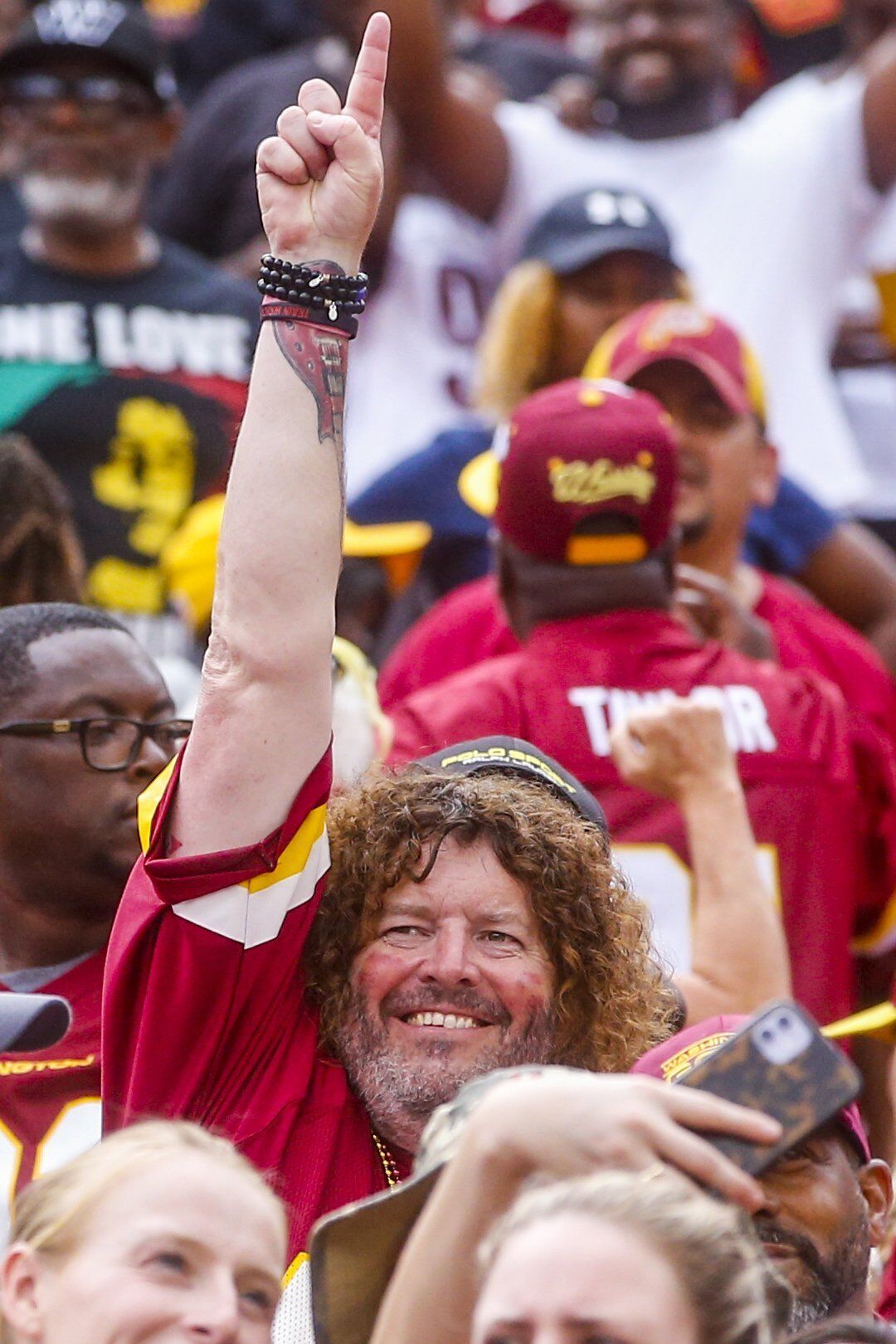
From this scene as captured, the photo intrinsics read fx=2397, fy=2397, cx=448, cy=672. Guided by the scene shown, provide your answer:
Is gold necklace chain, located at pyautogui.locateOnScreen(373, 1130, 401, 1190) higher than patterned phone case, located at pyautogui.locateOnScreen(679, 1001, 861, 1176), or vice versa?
patterned phone case, located at pyautogui.locateOnScreen(679, 1001, 861, 1176)

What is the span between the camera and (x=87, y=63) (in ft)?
19.9

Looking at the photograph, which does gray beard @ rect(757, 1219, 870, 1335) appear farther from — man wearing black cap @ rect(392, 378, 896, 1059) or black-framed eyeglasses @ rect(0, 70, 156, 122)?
black-framed eyeglasses @ rect(0, 70, 156, 122)

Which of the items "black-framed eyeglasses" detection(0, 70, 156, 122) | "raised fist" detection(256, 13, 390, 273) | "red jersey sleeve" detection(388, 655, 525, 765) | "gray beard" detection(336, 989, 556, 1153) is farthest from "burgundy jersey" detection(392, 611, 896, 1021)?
"black-framed eyeglasses" detection(0, 70, 156, 122)

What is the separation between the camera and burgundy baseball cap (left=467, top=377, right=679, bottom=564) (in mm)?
4125

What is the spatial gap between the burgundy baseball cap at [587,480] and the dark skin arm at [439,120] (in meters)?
2.56

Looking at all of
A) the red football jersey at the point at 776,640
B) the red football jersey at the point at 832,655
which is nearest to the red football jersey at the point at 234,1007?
the red football jersey at the point at 776,640

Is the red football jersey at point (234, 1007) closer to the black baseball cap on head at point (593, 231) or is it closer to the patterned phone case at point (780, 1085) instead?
the patterned phone case at point (780, 1085)

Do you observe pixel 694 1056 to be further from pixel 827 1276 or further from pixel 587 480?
pixel 587 480

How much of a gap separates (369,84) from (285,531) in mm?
570

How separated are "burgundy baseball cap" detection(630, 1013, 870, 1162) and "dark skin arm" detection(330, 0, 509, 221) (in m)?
4.12

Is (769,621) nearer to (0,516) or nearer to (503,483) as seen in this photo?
(503,483)

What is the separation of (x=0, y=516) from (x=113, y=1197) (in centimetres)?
248

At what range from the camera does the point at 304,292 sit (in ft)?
9.52

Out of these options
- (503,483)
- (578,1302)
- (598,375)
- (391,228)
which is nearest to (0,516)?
(503,483)
